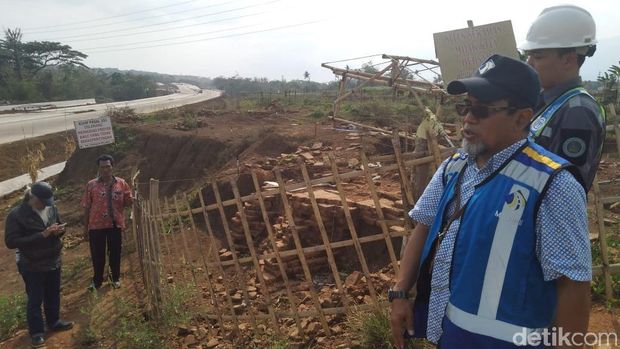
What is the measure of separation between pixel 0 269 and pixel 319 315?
742 centimetres

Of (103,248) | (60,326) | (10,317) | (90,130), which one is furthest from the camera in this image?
(90,130)

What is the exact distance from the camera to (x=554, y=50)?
194 cm

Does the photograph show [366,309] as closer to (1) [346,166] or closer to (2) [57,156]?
(1) [346,166]

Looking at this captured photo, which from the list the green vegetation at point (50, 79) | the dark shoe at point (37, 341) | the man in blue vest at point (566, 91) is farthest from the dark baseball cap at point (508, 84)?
the green vegetation at point (50, 79)

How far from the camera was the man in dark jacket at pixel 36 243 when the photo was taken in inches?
171

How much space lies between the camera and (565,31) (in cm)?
190

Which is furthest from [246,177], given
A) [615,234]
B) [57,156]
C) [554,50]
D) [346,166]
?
[57,156]

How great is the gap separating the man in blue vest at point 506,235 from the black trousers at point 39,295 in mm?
4393

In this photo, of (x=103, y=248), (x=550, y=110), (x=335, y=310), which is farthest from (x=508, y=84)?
(x=103, y=248)

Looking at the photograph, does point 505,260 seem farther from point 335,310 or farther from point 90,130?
point 90,130

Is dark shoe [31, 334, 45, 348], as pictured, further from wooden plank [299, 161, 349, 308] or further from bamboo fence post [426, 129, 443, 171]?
bamboo fence post [426, 129, 443, 171]

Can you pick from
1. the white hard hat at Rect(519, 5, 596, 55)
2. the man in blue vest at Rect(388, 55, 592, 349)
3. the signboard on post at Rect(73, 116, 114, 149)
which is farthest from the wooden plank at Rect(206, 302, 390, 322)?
the signboard on post at Rect(73, 116, 114, 149)

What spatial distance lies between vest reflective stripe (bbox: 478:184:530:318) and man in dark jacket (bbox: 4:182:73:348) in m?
4.34

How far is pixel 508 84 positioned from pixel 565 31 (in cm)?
74
